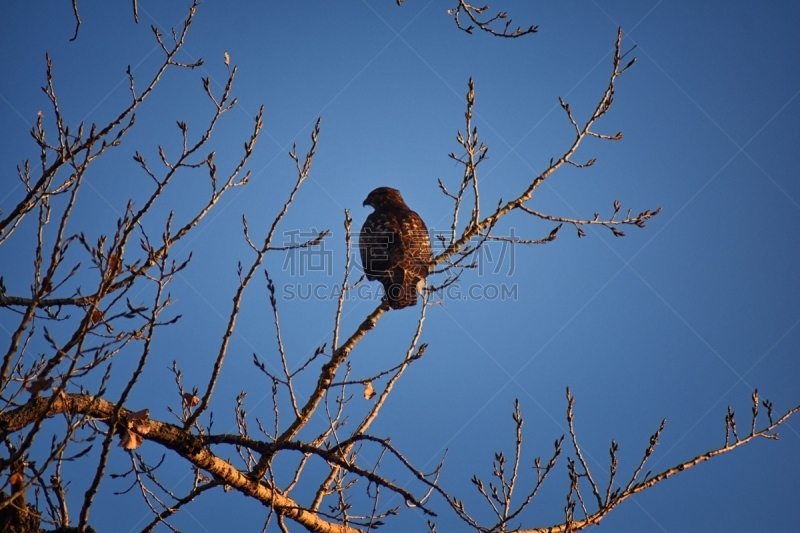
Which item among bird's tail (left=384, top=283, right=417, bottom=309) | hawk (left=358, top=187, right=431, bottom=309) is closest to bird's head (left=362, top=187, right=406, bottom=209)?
hawk (left=358, top=187, right=431, bottom=309)

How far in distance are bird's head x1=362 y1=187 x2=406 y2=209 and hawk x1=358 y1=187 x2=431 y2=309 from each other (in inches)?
0.7

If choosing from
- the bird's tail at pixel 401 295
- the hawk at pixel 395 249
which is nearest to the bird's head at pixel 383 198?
→ the hawk at pixel 395 249

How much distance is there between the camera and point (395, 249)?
22.3ft

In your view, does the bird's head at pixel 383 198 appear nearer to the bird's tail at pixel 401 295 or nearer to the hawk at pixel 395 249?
the hawk at pixel 395 249

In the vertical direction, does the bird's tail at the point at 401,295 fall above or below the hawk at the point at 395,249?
below

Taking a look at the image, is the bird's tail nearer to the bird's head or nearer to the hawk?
Answer: the hawk

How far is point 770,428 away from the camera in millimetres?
3951

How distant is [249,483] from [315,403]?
0.59 m

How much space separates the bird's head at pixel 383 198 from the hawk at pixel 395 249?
19mm

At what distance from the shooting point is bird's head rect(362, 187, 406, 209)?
770 cm

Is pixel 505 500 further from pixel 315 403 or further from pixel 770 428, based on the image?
pixel 770 428

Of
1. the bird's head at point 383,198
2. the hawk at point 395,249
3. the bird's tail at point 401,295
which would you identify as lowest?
the bird's tail at point 401,295

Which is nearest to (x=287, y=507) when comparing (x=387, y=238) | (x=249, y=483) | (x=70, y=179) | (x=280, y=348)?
(x=249, y=483)

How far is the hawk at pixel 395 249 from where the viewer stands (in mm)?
6199
